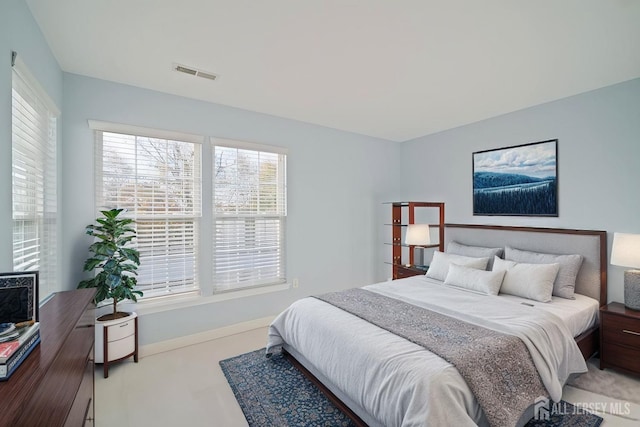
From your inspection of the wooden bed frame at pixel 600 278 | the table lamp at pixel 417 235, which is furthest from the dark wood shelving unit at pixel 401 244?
the wooden bed frame at pixel 600 278

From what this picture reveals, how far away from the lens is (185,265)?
10.6 feet

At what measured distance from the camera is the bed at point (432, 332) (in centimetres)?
158

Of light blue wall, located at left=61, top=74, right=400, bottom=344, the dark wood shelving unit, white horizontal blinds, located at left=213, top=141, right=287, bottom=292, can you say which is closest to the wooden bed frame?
A: the dark wood shelving unit

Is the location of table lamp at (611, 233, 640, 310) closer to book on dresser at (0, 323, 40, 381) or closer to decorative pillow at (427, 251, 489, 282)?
decorative pillow at (427, 251, 489, 282)

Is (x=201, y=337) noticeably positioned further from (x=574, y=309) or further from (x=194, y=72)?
(x=574, y=309)

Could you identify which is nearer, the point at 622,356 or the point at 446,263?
the point at 622,356

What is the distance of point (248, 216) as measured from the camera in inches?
143

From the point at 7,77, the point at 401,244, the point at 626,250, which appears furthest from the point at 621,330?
the point at 7,77

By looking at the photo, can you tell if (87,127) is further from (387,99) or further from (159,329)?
(387,99)

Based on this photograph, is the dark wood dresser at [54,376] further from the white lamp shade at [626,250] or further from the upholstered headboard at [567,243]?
the upholstered headboard at [567,243]

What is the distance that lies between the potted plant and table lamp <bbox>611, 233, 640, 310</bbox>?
4227 mm

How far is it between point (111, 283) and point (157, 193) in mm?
975

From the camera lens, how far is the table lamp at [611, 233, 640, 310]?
2545 mm

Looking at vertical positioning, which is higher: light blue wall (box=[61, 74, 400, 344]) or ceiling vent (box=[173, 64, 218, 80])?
ceiling vent (box=[173, 64, 218, 80])
